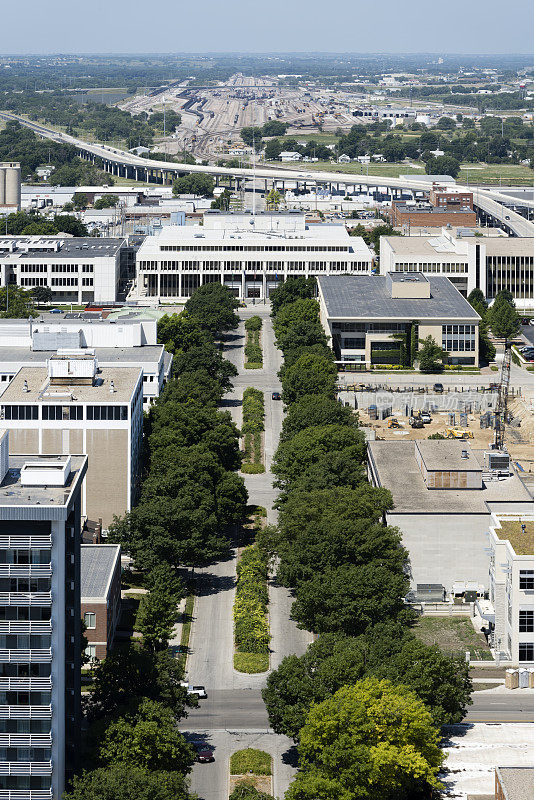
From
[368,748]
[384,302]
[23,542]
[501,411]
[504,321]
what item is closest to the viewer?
[23,542]

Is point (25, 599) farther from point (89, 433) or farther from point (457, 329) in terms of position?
point (457, 329)

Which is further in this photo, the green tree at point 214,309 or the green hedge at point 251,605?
the green tree at point 214,309

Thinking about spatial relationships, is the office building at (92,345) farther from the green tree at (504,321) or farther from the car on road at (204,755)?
the green tree at (504,321)

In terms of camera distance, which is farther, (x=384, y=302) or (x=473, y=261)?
(x=473, y=261)

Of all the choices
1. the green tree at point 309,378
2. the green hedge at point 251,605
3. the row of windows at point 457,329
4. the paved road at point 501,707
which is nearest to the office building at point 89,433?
the green hedge at point 251,605

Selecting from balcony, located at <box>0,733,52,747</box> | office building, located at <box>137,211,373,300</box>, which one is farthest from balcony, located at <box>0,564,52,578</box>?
office building, located at <box>137,211,373,300</box>

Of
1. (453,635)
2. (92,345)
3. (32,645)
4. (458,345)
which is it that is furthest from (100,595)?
(458,345)
